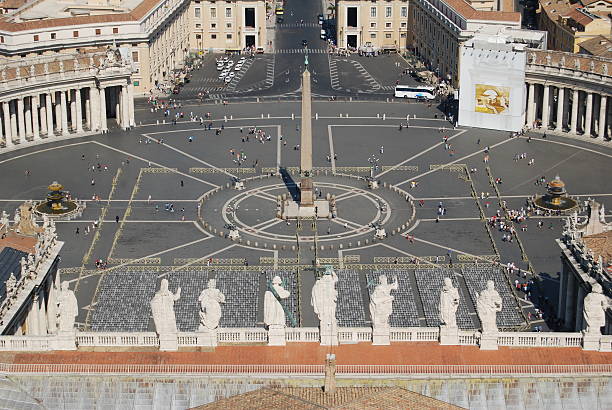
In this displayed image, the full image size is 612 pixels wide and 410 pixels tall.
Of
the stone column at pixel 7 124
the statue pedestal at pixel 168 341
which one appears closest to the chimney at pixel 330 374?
the statue pedestal at pixel 168 341

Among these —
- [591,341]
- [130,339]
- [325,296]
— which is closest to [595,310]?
[591,341]

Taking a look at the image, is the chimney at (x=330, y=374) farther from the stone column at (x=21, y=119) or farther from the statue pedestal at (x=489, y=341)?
the stone column at (x=21, y=119)

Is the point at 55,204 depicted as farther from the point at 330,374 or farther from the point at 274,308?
the point at 330,374

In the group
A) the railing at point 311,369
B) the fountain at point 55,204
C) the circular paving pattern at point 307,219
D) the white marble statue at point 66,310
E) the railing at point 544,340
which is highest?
the white marble statue at point 66,310

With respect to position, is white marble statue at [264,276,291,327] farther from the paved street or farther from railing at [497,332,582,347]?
the paved street

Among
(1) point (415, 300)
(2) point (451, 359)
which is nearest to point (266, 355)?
(2) point (451, 359)

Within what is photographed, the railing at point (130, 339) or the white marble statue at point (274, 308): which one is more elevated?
the white marble statue at point (274, 308)

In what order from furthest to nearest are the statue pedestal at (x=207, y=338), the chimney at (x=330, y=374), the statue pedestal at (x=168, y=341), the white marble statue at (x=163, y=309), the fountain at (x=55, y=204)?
1. the fountain at (x=55, y=204)
2. the statue pedestal at (x=207, y=338)
3. the statue pedestal at (x=168, y=341)
4. the white marble statue at (x=163, y=309)
5. the chimney at (x=330, y=374)
